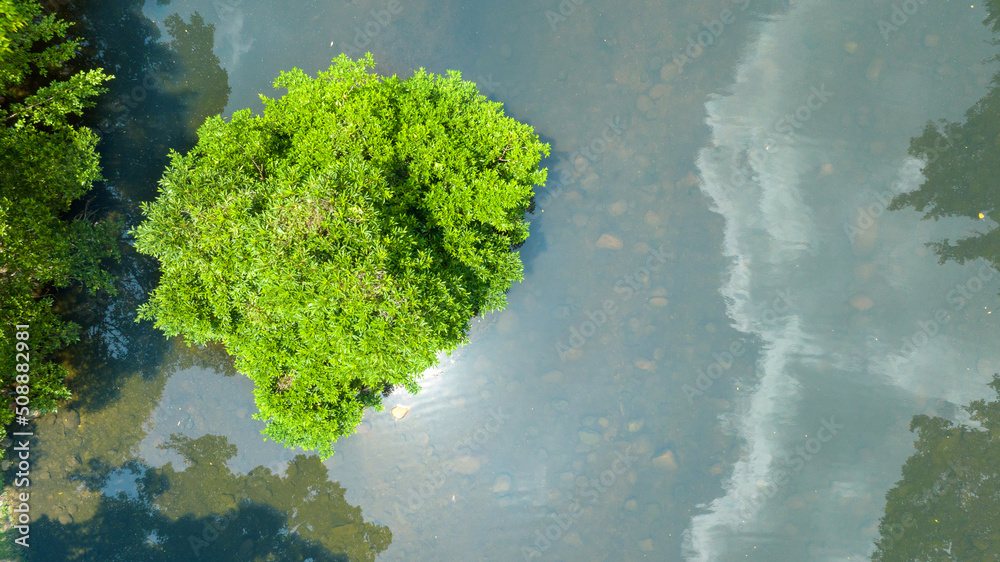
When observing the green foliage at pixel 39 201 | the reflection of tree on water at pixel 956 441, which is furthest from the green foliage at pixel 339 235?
the reflection of tree on water at pixel 956 441

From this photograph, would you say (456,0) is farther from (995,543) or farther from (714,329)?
(995,543)

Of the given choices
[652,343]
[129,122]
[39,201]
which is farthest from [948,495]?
[129,122]

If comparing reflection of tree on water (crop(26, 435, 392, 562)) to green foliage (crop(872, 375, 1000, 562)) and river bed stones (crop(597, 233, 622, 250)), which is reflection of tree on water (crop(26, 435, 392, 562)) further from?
green foliage (crop(872, 375, 1000, 562))

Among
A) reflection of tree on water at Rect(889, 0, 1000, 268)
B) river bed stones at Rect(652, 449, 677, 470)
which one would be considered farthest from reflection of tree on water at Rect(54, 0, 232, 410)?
reflection of tree on water at Rect(889, 0, 1000, 268)

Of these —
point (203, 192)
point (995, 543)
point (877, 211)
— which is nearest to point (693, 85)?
point (877, 211)

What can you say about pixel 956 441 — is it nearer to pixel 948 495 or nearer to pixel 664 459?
pixel 948 495

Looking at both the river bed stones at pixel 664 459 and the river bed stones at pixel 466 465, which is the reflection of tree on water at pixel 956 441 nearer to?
the river bed stones at pixel 664 459
